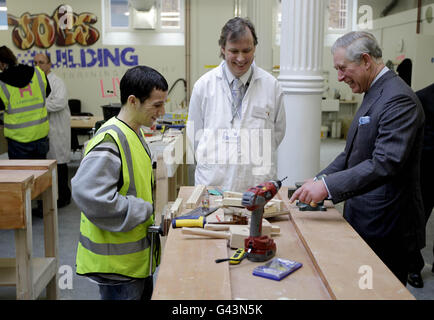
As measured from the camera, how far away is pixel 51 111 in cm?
493

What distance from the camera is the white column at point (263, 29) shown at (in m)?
6.19

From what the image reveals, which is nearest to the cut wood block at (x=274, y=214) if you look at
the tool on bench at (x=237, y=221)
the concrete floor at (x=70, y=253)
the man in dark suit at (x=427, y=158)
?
the tool on bench at (x=237, y=221)

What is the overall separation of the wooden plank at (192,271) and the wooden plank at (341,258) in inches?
11.0

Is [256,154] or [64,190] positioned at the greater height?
[256,154]

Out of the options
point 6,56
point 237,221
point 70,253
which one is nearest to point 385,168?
point 237,221

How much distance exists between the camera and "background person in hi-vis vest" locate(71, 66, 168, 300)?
1.52 metres

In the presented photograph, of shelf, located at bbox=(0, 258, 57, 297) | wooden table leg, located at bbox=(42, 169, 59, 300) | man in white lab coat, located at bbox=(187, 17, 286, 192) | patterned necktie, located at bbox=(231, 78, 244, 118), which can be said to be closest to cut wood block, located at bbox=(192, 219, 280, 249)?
man in white lab coat, located at bbox=(187, 17, 286, 192)

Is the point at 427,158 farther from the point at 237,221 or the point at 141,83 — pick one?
the point at 141,83

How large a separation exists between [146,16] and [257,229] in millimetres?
8990

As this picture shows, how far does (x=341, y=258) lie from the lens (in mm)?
1367

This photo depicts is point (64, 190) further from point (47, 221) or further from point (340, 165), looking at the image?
point (340, 165)
